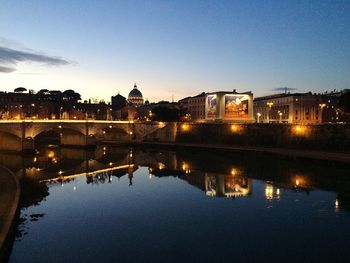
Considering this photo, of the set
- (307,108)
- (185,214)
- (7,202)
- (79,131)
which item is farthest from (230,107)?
(7,202)

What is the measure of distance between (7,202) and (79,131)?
64.3m

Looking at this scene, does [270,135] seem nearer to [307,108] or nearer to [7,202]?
[307,108]

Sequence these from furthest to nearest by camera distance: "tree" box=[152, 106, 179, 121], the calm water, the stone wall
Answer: "tree" box=[152, 106, 179, 121], the stone wall, the calm water

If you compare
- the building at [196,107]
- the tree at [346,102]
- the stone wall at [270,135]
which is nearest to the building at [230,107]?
the stone wall at [270,135]

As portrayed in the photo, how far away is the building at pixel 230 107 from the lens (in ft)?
312

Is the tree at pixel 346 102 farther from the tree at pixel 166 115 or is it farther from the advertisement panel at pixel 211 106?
the tree at pixel 166 115

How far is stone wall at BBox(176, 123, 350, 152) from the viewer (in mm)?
65625

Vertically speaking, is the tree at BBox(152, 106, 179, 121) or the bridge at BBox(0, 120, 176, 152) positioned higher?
the tree at BBox(152, 106, 179, 121)

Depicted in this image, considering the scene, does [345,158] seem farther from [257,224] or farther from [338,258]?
[338,258]

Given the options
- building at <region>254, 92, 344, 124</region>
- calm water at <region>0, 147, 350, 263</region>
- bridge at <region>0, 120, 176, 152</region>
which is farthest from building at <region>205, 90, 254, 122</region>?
calm water at <region>0, 147, 350, 263</region>

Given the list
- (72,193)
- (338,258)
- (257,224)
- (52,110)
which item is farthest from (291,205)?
(52,110)

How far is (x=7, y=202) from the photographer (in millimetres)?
24859

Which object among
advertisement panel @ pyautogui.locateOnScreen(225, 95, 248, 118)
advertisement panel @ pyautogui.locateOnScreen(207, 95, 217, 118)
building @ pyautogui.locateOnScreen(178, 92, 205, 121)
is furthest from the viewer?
building @ pyautogui.locateOnScreen(178, 92, 205, 121)

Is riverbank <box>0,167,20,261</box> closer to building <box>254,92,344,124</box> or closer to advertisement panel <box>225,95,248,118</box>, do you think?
advertisement panel <box>225,95,248,118</box>
